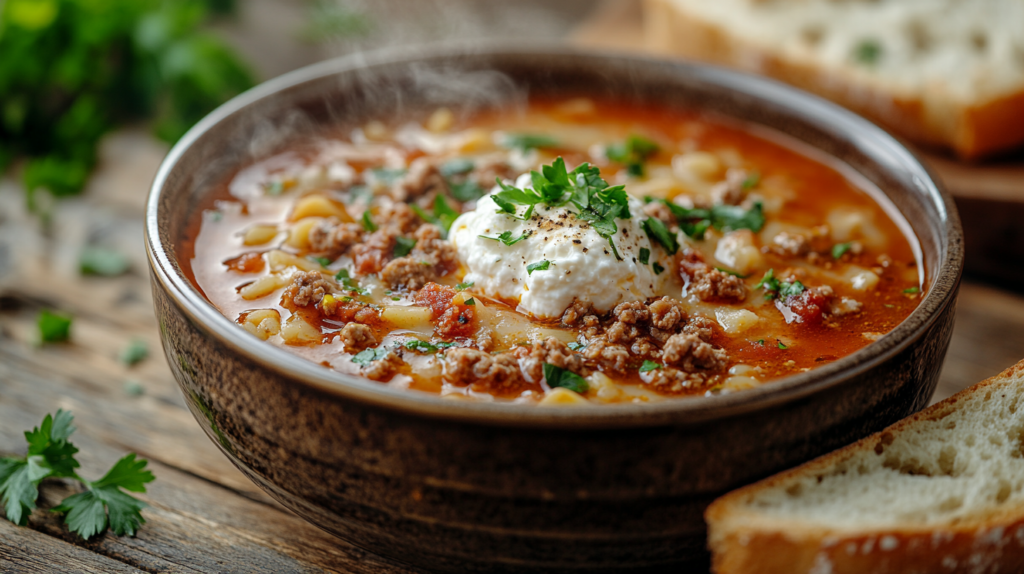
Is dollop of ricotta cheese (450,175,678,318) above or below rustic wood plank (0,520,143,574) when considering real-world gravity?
above

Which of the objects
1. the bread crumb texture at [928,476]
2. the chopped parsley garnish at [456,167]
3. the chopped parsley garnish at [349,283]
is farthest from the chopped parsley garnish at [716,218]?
the chopped parsley garnish at [349,283]

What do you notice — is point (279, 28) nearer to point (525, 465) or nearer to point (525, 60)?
point (525, 60)

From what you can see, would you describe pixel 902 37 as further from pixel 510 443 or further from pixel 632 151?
pixel 510 443

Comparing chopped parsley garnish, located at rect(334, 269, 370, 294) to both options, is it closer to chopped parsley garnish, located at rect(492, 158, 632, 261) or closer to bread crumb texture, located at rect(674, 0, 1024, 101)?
chopped parsley garnish, located at rect(492, 158, 632, 261)

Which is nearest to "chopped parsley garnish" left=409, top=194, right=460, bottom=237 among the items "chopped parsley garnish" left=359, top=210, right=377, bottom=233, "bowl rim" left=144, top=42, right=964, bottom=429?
"chopped parsley garnish" left=359, top=210, right=377, bottom=233

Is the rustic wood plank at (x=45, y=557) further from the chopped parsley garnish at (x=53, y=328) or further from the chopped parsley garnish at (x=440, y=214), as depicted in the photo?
the chopped parsley garnish at (x=440, y=214)

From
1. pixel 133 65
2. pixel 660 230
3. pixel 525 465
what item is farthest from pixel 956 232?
pixel 133 65

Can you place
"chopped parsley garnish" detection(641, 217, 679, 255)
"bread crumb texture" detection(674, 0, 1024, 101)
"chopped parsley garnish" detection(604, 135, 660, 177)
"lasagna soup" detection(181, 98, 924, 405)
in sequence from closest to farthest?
"lasagna soup" detection(181, 98, 924, 405), "chopped parsley garnish" detection(641, 217, 679, 255), "chopped parsley garnish" detection(604, 135, 660, 177), "bread crumb texture" detection(674, 0, 1024, 101)

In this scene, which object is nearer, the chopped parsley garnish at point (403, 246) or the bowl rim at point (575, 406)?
the bowl rim at point (575, 406)
